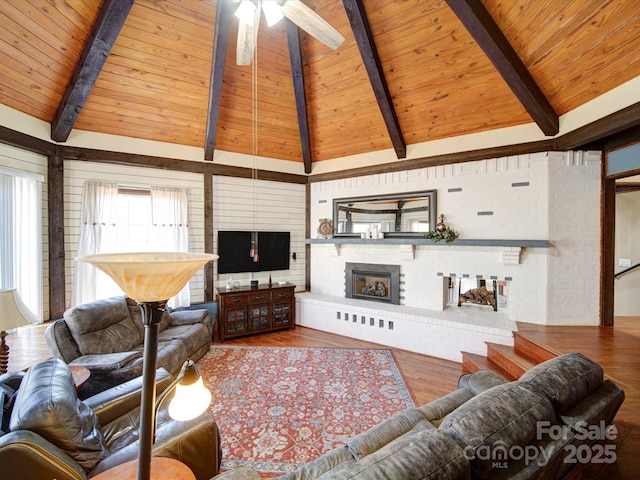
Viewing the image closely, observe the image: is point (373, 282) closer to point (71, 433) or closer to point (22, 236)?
point (71, 433)

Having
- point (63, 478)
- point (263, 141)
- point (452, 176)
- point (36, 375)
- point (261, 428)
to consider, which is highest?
point (263, 141)

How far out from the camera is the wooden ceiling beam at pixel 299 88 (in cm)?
398

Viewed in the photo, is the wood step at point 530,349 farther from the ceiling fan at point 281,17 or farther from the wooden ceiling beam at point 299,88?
the wooden ceiling beam at point 299,88

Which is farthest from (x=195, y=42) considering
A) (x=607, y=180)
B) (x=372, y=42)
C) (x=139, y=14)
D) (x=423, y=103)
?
(x=607, y=180)

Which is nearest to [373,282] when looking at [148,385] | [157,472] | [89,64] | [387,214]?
[387,214]

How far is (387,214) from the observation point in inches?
207

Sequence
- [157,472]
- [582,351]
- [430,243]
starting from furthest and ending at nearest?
[430,243] → [582,351] → [157,472]

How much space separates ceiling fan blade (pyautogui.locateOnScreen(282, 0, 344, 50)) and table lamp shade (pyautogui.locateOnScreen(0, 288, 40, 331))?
116 inches

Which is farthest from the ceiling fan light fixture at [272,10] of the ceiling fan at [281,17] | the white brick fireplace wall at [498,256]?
the white brick fireplace wall at [498,256]

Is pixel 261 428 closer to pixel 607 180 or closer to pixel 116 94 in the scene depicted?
pixel 116 94

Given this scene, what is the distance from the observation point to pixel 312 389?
335cm

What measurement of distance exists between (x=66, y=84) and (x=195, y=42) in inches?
67.3

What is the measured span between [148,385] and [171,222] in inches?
180

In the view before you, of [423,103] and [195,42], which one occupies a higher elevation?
[195,42]
